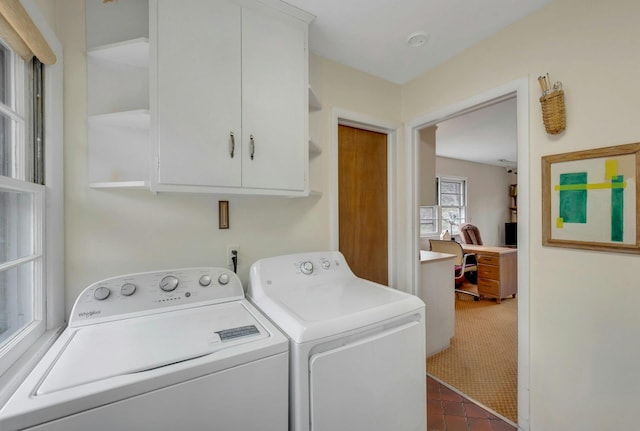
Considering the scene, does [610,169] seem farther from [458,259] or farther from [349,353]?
[458,259]

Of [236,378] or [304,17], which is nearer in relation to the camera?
[236,378]

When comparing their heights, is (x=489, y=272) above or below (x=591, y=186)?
below

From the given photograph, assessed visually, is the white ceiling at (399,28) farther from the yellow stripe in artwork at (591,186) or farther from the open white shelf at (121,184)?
the open white shelf at (121,184)

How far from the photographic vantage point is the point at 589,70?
1.31m

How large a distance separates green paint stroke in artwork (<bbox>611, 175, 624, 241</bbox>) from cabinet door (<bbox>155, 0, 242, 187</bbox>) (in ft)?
5.74

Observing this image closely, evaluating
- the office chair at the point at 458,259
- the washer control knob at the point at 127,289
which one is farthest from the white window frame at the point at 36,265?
the office chair at the point at 458,259

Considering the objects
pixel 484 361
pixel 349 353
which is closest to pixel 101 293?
pixel 349 353

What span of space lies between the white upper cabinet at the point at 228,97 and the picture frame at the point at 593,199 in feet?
4.35

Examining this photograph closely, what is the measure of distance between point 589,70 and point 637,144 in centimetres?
42

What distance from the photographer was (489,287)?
4.01 metres

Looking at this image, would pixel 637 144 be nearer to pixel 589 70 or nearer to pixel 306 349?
pixel 589 70

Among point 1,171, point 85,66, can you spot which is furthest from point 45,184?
point 85,66

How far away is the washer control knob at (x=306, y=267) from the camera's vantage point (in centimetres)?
163

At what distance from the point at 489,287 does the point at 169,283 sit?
4270 millimetres
